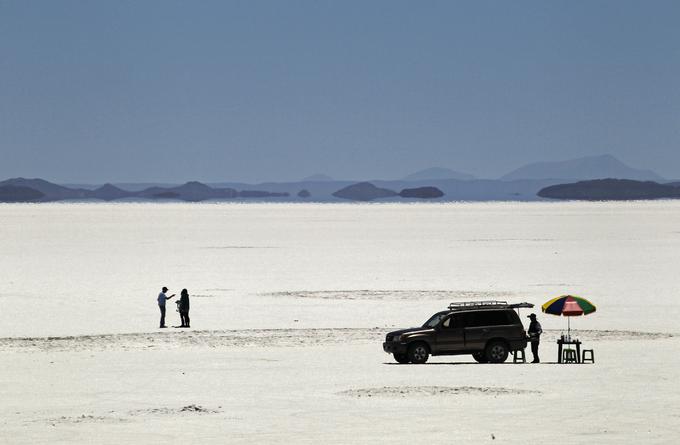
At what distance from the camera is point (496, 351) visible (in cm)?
3312

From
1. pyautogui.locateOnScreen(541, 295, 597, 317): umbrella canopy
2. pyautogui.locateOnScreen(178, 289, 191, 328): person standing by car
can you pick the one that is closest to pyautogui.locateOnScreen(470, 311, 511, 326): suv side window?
pyautogui.locateOnScreen(541, 295, 597, 317): umbrella canopy

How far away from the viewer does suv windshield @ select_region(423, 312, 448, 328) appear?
32781 millimetres

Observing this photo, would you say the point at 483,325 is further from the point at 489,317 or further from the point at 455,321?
the point at 455,321

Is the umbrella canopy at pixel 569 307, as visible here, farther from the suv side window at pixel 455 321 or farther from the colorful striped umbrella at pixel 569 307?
the suv side window at pixel 455 321

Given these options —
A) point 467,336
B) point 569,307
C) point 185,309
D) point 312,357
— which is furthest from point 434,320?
point 185,309

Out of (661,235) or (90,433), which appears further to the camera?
(661,235)

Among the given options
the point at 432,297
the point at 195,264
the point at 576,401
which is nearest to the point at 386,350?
the point at 576,401

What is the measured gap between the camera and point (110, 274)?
218 feet

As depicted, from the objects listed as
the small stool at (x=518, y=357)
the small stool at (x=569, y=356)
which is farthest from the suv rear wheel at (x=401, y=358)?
the small stool at (x=569, y=356)

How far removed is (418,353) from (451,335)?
1.04 metres

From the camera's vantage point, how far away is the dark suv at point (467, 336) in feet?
107

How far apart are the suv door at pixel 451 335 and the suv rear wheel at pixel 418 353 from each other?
458 millimetres

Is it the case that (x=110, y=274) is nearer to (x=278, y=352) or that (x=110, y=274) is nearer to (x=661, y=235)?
(x=278, y=352)

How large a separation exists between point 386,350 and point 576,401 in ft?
22.7
